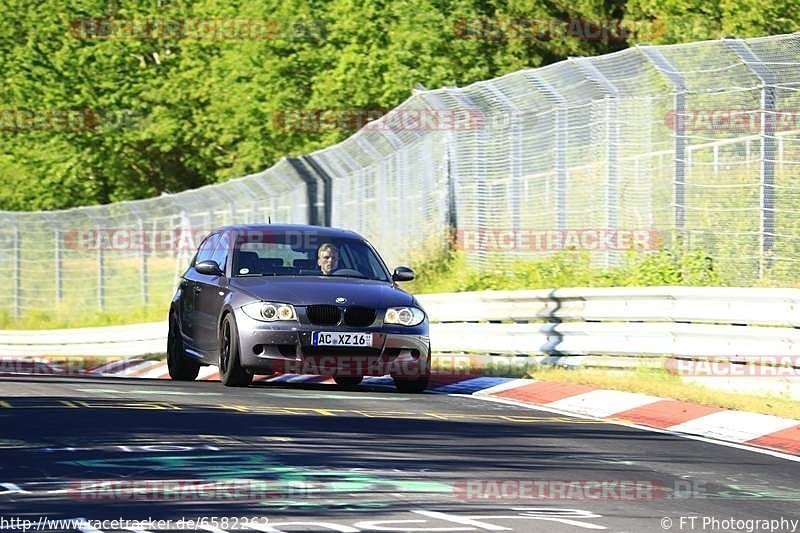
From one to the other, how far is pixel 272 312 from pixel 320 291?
0.50m

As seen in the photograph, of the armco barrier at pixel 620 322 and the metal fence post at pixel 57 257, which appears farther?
the metal fence post at pixel 57 257

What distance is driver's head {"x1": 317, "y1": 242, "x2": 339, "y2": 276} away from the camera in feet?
58.5

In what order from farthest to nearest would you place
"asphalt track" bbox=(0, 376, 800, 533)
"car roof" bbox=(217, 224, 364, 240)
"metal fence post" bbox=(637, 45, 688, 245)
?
"metal fence post" bbox=(637, 45, 688, 245) < "car roof" bbox=(217, 224, 364, 240) < "asphalt track" bbox=(0, 376, 800, 533)

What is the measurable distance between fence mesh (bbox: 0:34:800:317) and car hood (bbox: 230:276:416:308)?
4.06m

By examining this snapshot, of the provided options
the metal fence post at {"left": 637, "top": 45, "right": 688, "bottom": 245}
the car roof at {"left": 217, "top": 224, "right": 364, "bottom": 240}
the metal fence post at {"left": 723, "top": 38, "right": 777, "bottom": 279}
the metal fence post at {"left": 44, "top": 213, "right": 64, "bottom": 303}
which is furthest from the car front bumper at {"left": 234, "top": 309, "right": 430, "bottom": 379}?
the metal fence post at {"left": 44, "top": 213, "right": 64, "bottom": 303}

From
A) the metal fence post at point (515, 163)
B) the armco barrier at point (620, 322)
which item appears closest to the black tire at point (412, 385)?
the armco barrier at point (620, 322)

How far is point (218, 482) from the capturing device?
988cm

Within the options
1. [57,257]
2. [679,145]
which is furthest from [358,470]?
[57,257]

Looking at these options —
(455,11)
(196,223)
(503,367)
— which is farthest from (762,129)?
(455,11)

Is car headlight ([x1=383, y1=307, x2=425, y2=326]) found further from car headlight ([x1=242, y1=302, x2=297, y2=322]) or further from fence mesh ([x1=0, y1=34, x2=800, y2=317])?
fence mesh ([x1=0, y1=34, x2=800, y2=317])

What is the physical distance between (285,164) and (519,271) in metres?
7.14

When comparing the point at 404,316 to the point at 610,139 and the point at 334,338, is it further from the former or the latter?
the point at 610,139

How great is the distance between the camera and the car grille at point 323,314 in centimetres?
1666

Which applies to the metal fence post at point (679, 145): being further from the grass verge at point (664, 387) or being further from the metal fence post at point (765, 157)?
the grass verge at point (664, 387)
